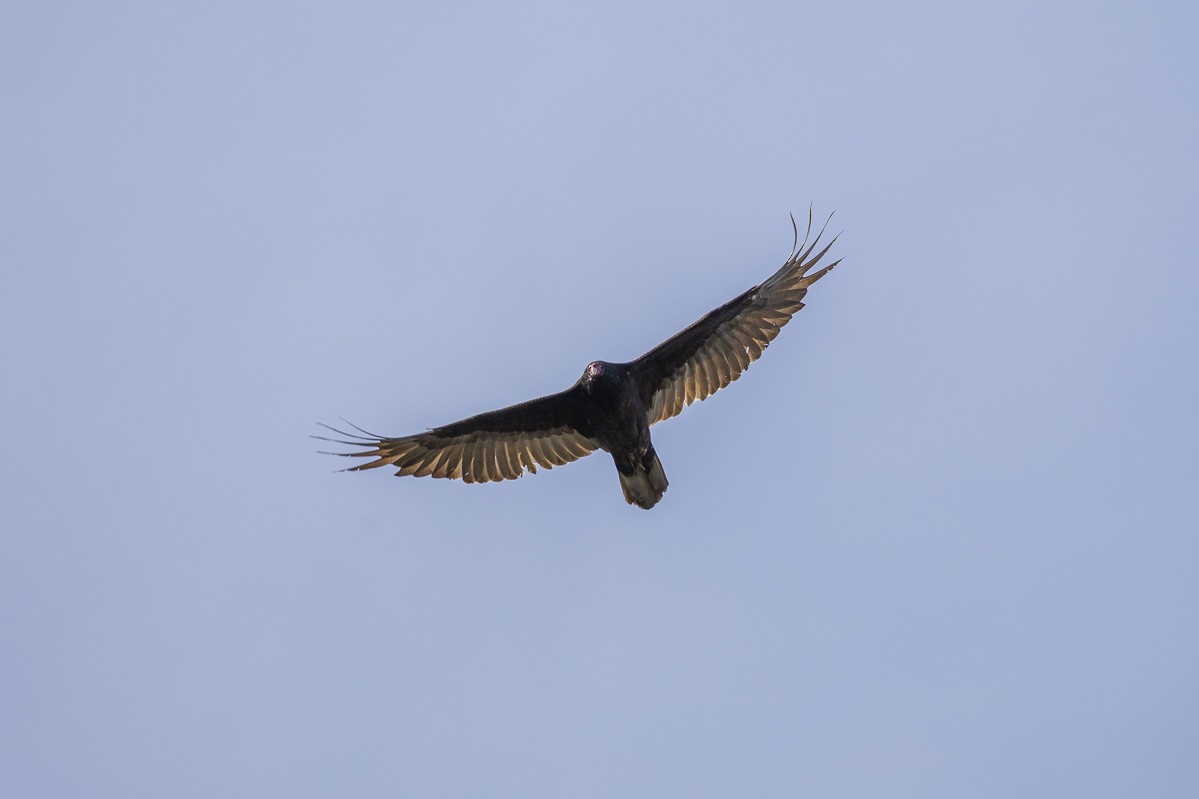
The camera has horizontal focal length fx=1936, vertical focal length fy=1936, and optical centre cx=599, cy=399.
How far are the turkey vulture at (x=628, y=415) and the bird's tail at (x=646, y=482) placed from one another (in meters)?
0.01

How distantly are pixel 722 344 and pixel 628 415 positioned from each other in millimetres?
1527

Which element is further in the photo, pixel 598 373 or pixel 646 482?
pixel 646 482

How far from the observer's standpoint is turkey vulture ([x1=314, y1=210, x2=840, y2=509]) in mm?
21922

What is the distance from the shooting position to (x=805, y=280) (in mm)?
22188

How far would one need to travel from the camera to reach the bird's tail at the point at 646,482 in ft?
72.4

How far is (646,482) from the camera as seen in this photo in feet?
72.8

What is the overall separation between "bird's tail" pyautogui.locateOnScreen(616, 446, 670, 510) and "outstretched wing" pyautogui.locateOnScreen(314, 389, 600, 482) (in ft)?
2.16

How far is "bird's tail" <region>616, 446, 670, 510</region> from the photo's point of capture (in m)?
22.1

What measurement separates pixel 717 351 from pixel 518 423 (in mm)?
2458

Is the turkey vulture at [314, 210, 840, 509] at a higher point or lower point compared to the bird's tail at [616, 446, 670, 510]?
higher

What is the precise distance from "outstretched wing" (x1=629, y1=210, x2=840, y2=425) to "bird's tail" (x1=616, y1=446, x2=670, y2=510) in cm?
58

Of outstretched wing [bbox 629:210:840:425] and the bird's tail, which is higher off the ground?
outstretched wing [bbox 629:210:840:425]

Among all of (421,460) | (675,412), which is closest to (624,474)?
(675,412)

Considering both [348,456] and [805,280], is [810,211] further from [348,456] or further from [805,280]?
[348,456]
